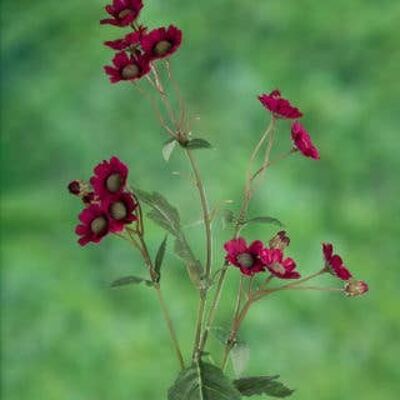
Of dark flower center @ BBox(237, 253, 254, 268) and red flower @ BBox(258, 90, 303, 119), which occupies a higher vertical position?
red flower @ BBox(258, 90, 303, 119)

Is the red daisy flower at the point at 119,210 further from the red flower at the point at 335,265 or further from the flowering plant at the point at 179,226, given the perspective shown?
the red flower at the point at 335,265

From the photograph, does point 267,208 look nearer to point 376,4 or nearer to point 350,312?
point 350,312

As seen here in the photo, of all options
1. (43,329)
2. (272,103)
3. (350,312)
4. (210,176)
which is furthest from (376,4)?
(272,103)

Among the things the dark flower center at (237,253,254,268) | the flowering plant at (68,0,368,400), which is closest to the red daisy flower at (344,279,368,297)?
the flowering plant at (68,0,368,400)

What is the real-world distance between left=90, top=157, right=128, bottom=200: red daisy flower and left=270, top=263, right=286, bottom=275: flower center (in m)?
0.14

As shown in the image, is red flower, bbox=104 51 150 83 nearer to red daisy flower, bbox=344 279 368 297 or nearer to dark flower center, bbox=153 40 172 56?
dark flower center, bbox=153 40 172 56

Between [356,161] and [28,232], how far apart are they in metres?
0.77

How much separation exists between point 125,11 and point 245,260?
9.8 inches

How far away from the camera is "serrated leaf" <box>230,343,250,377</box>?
3.45 ft

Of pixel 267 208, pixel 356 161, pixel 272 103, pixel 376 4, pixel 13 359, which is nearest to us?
pixel 272 103

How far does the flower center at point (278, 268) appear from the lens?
0.96 m

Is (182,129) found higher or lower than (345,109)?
lower

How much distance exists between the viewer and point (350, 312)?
7.87ft

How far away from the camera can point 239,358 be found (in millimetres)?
1056
